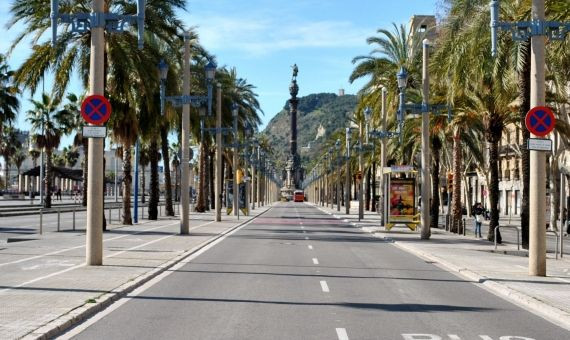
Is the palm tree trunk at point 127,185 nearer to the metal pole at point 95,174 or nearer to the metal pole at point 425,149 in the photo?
the metal pole at point 425,149

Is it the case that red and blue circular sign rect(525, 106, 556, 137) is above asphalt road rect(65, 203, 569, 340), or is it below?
above

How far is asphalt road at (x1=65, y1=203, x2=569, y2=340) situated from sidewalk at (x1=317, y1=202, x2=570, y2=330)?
1.30 feet

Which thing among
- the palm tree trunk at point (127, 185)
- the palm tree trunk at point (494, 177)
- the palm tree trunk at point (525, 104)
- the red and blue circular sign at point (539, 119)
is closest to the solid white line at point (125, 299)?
the red and blue circular sign at point (539, 119)

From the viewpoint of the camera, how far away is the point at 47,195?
211 ft

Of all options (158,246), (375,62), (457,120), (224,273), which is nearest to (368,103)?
(375,62)

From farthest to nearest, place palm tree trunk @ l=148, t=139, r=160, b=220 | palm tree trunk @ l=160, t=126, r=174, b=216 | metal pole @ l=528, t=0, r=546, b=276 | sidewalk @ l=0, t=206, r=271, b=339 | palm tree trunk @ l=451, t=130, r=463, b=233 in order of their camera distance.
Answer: palm tree trunk @ l=160, t=126, r=174, b=216
palm tree trunk @ l=148, t=139, r=160, b=220
palm tree trunk @ l=451, t=130, r=463, b=233
metal pole @ l=528, t=0, r=546, b=276
sidewalk @ l=0, t=206, r=271, b=339

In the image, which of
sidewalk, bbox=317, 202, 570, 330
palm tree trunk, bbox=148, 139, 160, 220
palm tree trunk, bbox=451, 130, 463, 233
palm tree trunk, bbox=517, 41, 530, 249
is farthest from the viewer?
palm tree trunk, bbox=148, 139, 160, 220

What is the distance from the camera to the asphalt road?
10.5 m

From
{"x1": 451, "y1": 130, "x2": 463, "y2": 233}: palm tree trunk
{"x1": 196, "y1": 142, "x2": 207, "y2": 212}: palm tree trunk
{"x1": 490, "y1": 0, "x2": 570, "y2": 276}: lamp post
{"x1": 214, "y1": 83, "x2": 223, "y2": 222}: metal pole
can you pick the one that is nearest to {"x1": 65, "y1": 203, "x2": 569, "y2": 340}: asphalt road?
{"x1": 490, "y1": 0, "x2": 570, "y2": 276}: lamp post

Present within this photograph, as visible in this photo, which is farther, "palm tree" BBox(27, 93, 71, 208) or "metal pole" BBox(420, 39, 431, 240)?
"palm tree" BBox(27, 93, 71, 208)

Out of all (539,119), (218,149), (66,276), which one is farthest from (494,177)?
(66,276)

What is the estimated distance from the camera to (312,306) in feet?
42.1

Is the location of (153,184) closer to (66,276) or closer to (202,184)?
(202,184)

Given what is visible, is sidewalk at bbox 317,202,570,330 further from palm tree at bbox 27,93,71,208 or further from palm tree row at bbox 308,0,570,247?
palm tree at bbox 27,93,71,208
